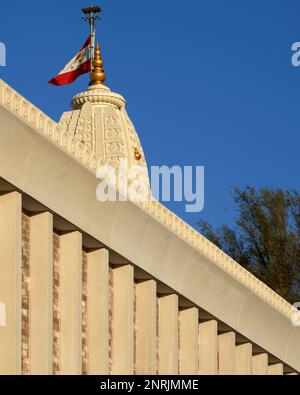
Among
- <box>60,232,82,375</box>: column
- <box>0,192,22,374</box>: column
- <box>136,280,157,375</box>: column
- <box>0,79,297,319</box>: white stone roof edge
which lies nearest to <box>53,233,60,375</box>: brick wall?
<box>60,232,82,375</box>: column

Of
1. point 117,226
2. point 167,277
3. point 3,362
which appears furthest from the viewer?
point 167,277

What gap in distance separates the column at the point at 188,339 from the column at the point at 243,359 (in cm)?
376

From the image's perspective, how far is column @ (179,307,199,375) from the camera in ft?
128

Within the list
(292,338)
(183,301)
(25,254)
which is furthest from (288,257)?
(25,254)

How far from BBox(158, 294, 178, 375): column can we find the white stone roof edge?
61.0 inches

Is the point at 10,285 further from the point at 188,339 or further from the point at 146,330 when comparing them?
the point at 188,339

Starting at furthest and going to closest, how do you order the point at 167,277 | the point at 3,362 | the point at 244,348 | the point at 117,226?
the point at 244,348 < the point at 167,277 < the point at 117,226 < the point at 3,362

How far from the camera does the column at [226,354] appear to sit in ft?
137

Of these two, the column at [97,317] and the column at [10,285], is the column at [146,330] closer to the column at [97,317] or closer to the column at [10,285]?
the column at [97,317]

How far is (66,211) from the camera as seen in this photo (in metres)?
32.1

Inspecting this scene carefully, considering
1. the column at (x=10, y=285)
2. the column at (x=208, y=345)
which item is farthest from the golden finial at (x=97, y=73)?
the column at (x=10, y=285)

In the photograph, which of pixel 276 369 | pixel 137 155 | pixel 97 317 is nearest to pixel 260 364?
pixel 276 369

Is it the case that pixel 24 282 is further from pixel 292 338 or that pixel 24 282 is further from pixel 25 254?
pixel 292 338
